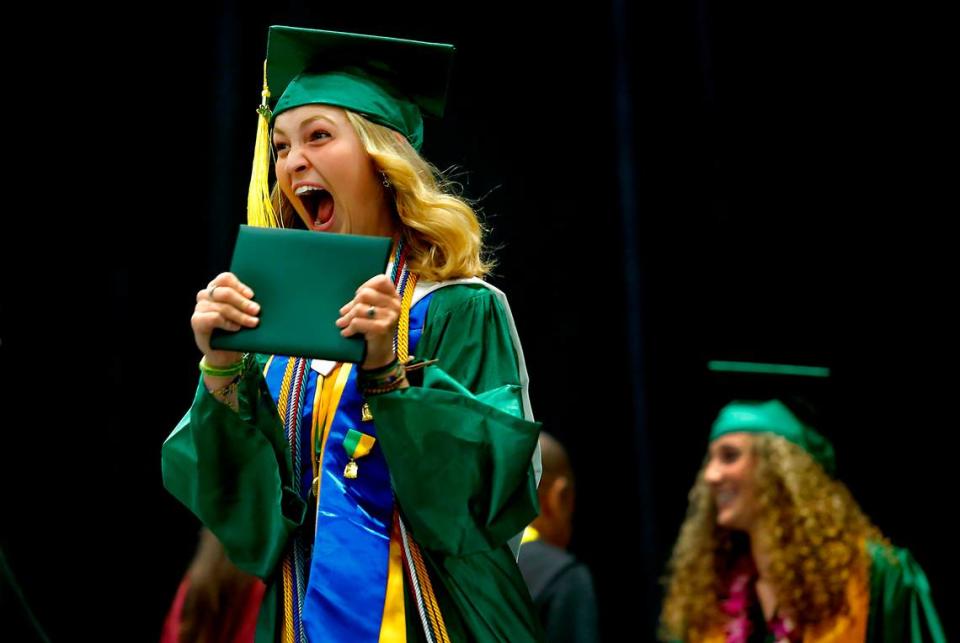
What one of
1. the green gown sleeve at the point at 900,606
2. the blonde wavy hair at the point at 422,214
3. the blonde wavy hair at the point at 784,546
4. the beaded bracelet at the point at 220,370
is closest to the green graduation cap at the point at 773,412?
the blonde wavy hair at the point at 784,546

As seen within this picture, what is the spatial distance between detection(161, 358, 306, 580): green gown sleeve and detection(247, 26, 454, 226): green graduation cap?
42 centimetres

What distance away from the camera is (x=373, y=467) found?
5.81ft

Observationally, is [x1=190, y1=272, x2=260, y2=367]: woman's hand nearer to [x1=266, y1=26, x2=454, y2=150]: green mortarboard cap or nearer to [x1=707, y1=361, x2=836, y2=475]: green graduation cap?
[x1=266, y1=26, x2=454, y2=150]: green mortarboard cap

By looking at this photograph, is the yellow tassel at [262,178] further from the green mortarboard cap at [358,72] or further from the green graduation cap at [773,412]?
the green graduation cap at [773,412]

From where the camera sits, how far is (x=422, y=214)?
197 cm

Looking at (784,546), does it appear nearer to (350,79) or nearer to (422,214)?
(422,214)

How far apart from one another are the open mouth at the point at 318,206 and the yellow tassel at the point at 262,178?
0.25 ft

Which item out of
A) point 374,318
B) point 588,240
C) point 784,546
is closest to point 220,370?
point 374,318

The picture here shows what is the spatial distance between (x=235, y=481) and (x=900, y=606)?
87.0 inches

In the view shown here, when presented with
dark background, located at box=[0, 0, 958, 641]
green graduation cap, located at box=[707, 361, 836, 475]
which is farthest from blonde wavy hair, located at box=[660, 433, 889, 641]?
dark background, located at box=[0, 0, 958, 641]

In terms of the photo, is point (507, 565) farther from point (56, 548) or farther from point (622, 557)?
point (622, 557)

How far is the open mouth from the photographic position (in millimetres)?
1987

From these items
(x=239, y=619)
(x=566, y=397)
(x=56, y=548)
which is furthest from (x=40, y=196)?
(x=566, y=397)

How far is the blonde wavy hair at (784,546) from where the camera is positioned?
3.45 metres
